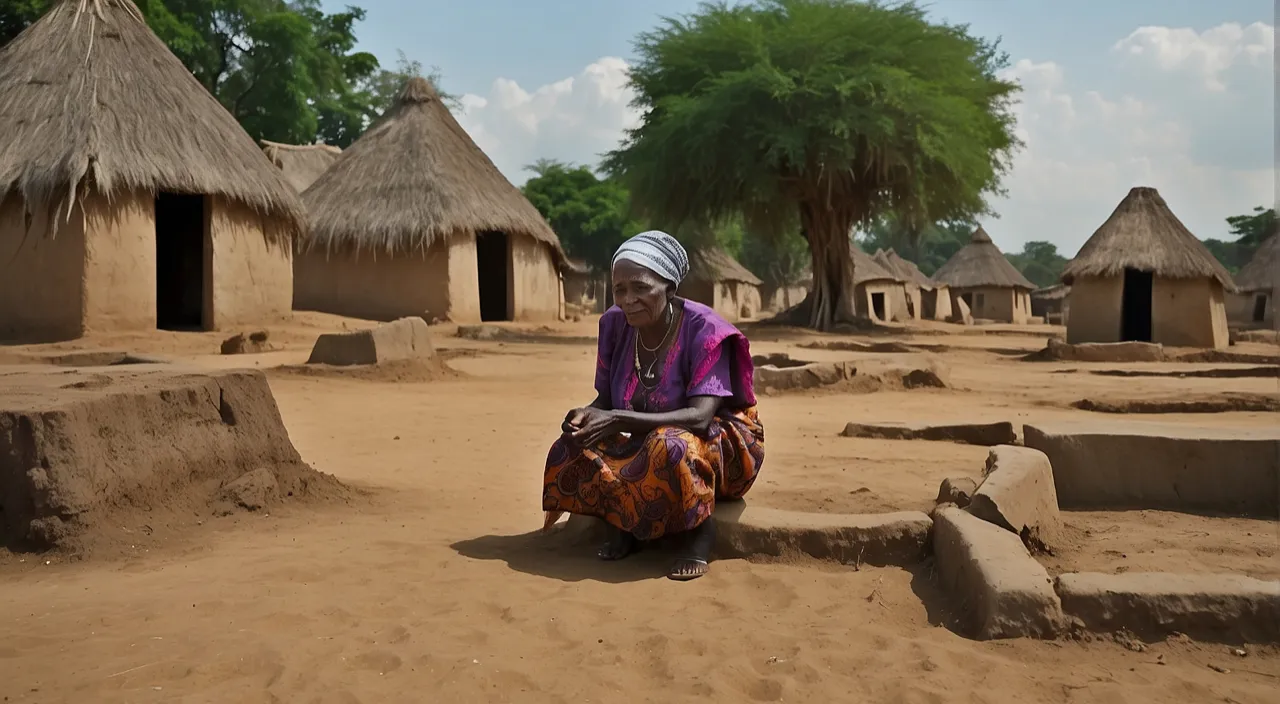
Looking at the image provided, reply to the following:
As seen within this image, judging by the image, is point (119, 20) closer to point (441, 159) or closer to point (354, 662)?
point (441, 159)

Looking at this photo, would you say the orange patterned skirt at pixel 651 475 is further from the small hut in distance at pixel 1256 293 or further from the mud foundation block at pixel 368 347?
the small hut in distance at pixel 1256 293

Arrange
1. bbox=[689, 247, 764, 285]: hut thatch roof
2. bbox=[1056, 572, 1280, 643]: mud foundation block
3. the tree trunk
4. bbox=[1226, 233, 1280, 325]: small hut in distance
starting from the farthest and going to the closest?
bbox=[689, 247, 764, 285]: hut thatch roof → bbox=[1226, 233, 1280, 325]: small hut in distance → the tree trunk → bbox=[1056, 572, 1280, 643]: mud foundation block

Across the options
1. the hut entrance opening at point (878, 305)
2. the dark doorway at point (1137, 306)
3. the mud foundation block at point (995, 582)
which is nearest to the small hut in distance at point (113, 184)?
the mud foundation block at point (995, 582)

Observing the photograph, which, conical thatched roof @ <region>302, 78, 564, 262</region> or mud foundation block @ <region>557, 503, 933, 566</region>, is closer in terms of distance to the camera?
mud foundation block @ <region>557, 503, 933, 566</region>

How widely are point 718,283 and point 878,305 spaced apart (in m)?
5.26

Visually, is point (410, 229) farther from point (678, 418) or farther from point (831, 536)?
point (831, 536)

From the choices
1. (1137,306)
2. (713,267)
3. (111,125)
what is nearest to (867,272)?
(713,267)

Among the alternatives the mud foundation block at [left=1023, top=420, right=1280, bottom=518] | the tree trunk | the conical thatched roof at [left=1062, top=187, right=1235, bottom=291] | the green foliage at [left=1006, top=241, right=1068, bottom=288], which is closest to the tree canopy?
the tree trunk

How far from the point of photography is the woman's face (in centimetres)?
334

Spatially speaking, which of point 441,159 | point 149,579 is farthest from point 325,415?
point 441,159

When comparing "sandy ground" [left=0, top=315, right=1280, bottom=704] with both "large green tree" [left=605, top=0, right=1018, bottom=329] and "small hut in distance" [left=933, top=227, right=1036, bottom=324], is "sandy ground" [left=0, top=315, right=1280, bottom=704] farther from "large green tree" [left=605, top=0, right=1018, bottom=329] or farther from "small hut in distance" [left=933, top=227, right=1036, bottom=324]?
"small hut in distance" [left=933, top=227, right=1036, bottom=324]

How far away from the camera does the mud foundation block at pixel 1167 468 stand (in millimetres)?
3918

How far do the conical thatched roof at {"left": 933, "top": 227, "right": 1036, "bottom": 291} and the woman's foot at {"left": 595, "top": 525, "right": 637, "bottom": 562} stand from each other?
108ft

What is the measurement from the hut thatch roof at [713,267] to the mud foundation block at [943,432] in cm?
2358
